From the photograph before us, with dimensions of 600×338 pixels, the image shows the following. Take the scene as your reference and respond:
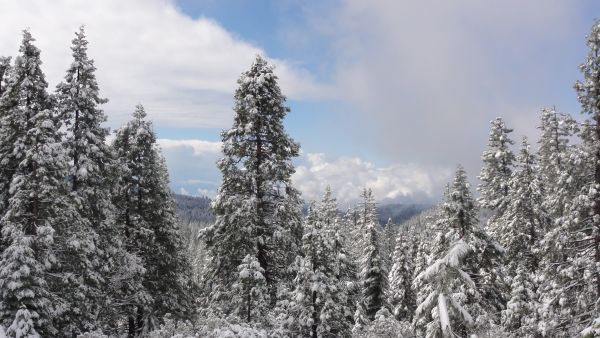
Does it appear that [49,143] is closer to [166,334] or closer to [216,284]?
[166,334]

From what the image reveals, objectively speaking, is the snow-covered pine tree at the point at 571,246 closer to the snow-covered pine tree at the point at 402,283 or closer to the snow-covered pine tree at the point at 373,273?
the snow-covered pine tree at the point at 373,273

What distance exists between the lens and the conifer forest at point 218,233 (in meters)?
15.1

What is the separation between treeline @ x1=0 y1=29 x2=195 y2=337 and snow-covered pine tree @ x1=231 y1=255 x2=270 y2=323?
582 cm

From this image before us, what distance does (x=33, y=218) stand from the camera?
15.3 metres

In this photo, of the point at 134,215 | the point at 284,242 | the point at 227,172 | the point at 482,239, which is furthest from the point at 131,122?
the point at 482,239

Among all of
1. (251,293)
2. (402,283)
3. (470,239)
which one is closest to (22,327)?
(251,293)

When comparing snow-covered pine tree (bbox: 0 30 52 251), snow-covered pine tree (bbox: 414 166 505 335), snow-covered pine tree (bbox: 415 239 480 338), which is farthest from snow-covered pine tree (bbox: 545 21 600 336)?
snow-covered pine tree (bbox: 0 30 52 251)

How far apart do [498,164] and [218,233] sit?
22673mm

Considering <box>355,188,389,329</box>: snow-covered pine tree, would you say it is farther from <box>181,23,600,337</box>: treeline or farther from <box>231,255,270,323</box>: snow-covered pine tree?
<box>231,255,270,323</box>: snow-covered pine tree

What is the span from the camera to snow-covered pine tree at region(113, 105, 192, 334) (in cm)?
2245

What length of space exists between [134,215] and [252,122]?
9848 mm

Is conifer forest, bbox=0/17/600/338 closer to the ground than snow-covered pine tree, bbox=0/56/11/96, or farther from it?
closer to the ground

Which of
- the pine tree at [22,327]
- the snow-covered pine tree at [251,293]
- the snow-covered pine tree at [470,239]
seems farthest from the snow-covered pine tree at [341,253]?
the pine tree at [22,327]

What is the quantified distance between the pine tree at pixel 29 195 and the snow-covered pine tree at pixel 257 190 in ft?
20.2
